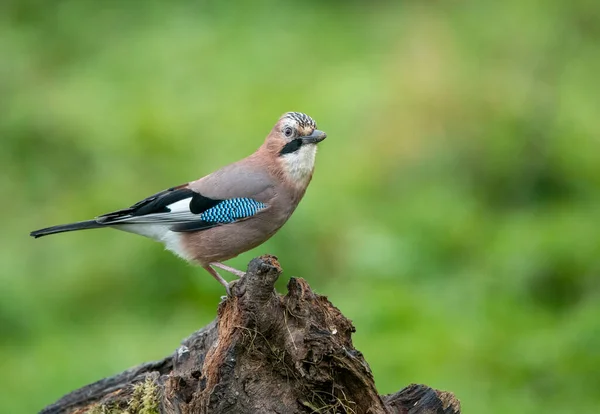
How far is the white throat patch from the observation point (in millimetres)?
7961

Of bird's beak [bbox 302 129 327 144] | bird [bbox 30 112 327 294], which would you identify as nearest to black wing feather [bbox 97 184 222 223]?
bird [bbox 30 112 327 294]

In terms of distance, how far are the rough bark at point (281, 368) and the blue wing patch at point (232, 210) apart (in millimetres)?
1780

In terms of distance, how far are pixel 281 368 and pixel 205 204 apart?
2.42 metres

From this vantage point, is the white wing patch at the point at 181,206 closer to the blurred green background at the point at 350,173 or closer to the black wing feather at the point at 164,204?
the black wing feather at the point at 164,204

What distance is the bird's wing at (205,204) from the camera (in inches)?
306

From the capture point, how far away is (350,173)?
14.6 m

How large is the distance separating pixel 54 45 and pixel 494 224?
973 centimetres

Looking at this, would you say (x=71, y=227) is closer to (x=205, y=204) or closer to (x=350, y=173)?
(x=205, y=204)

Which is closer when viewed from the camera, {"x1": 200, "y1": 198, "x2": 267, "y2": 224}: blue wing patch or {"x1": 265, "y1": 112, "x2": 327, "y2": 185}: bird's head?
{"x1": 200, "y1": 198, "x2": 267, "y2": 224}: blue wing patch

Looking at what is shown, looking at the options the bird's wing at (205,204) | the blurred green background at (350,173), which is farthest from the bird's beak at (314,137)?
the blurred green background at (350,173)

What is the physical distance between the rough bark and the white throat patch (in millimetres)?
2116

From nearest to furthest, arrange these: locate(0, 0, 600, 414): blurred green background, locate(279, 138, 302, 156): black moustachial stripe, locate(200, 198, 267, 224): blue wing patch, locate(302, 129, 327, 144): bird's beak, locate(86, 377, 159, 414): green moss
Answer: locate(86, 377, 159, 414): green moss < locate(200, 198, 267, 224): blue wing patch < locate(302, 129, 327, 144): bird's beak < locate(279, 138, 302, 156): black moustachial stripe < locate(0, 0, 600, 414): blurred green background

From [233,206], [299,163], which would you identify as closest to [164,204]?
[233,206]

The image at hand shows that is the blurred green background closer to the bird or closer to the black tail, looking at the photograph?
the black tail
